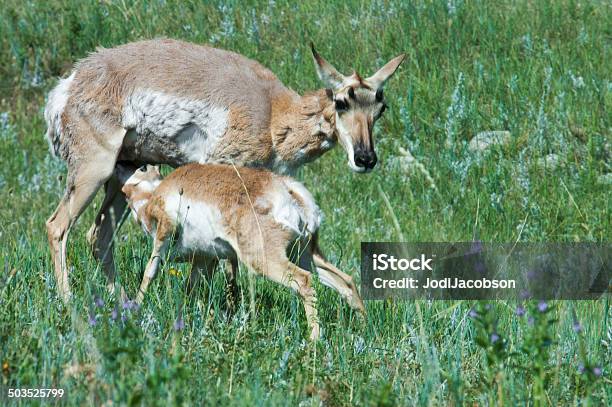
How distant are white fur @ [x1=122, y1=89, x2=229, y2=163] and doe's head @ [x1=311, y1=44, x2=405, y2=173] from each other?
847 millimetres

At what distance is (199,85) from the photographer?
27.2 ft

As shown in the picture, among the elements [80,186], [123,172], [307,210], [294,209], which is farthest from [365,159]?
[80,186]

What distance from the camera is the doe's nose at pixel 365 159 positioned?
7746 millimetres

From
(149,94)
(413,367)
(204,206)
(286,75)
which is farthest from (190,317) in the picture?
(286,75)

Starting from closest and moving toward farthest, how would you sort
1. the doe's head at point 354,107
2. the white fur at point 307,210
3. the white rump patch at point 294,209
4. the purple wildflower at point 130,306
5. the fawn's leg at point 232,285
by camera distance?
the purple wildflower at point 130,306
the white rump patch at point 294,209
the white fur at point 307,210
the fawn's leg at point 232,285
the doe's head at point 354,107

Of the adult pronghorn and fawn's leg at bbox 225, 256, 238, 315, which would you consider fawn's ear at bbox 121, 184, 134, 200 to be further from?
fawn's leg at bbox 225, 256, 238, 315

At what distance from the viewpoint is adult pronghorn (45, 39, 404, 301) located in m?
8.16

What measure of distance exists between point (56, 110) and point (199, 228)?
87.1 inches

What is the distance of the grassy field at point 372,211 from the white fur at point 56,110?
0.86m

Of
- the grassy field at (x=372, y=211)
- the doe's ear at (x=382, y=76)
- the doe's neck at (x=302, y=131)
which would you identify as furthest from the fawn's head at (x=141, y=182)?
the doe's ear at (x=382, y=76)

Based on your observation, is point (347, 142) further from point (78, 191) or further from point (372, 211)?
point (372, 211)

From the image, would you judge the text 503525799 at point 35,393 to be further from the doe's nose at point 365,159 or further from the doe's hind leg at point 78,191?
the doe's nose at point 365,159
